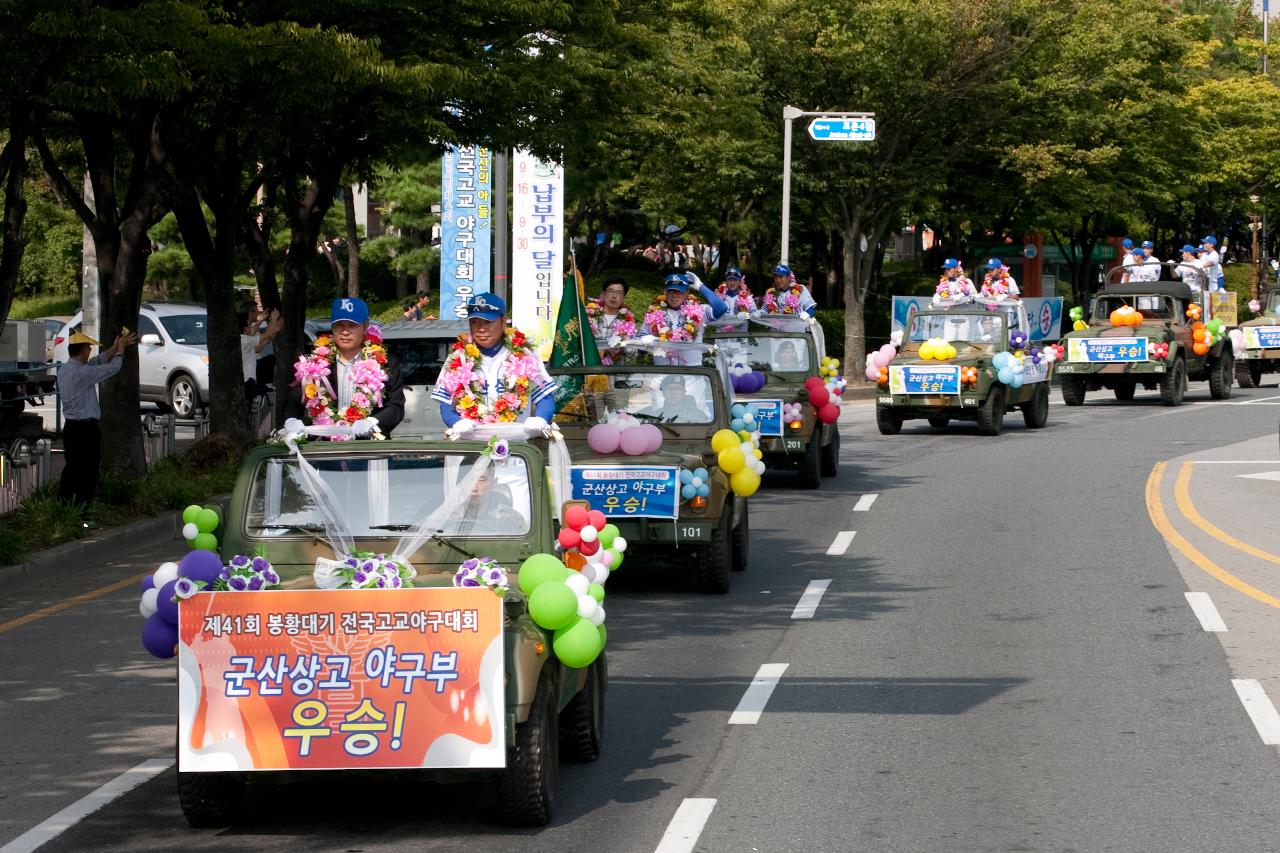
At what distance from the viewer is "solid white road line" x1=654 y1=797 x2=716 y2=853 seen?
23.1ft

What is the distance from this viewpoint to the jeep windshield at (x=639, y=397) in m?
14.7

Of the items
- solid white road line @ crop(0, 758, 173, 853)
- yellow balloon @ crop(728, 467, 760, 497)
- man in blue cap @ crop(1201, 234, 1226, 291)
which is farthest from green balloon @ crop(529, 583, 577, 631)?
man in blue cap @ crop(1201, 234, 1226, 291)

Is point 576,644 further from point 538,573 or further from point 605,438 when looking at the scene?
point 605,438

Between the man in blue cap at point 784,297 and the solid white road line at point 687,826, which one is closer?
the solid white road line at point 687,826

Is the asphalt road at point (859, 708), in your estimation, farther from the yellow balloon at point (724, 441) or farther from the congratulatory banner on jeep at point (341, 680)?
the yellow balloon at point (724, 441)

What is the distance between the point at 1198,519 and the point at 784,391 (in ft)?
15.1

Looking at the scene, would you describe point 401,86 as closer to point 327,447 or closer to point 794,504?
point 794,504

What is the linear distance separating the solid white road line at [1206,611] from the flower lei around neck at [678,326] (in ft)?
25.4

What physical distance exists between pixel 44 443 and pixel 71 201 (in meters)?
3.31

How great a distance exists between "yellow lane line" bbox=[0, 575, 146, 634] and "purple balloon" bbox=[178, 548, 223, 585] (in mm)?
5445

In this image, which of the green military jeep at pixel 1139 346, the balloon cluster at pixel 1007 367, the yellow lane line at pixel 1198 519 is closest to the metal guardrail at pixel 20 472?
the yellow lane line at pixel 1198 519

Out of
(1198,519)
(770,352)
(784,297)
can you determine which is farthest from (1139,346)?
(1198,519)

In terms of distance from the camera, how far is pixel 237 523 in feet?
26.4

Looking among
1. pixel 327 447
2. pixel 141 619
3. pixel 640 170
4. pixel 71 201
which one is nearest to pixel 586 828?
pixel 327 447
